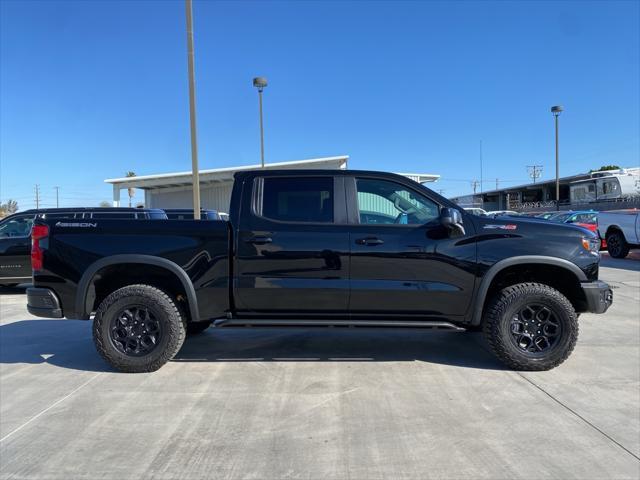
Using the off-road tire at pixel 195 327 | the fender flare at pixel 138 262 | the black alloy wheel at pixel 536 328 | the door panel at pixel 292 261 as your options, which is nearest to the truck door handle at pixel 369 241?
the door panel at pixel 292 261

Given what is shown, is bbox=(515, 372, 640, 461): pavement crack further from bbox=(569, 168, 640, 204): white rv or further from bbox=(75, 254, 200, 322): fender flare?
bbox=(569, 168, 640, 204): white rv

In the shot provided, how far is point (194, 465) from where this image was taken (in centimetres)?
304

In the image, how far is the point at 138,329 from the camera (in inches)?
185

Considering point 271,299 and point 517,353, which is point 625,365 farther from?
point 271,299

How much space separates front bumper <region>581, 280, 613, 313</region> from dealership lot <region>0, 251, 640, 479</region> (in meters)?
0.67

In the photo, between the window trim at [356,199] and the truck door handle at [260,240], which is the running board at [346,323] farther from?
the window trim at [356,199]

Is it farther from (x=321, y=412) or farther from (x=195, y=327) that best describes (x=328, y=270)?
(x=195, y=327)

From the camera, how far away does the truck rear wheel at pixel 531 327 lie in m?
4.57

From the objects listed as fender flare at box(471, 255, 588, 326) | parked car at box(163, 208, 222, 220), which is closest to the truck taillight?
fender flare at box(471, 255, 588, 326)

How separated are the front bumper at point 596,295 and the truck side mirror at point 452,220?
4.32ft

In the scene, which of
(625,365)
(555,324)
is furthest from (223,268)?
(625,365)

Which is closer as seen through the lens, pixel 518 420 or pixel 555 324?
pixel 518 420

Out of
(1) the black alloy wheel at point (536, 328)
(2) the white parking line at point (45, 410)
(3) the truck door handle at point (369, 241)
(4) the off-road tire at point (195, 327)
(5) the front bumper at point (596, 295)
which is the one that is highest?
(3) the truck door handle at point (369, 241)

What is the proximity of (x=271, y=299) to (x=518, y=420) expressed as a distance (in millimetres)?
2372
